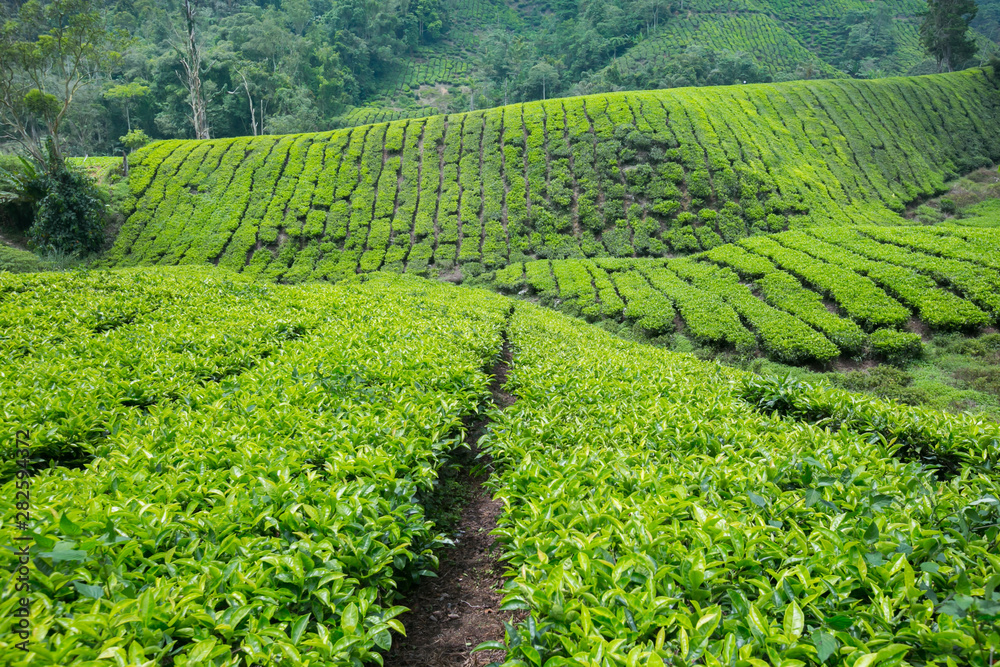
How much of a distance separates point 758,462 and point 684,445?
25.3 inches

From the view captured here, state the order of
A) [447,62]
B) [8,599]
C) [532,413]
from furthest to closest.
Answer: [447,62], [532,413], [8,599]

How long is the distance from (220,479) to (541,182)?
76.4 ft

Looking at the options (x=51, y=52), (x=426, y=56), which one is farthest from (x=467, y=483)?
(x=426, y=56)

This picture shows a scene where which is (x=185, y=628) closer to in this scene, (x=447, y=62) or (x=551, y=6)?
(x=447, y=62)

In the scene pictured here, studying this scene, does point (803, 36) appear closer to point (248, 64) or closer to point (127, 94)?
point (248, 64)

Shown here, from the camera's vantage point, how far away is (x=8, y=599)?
1816 mm

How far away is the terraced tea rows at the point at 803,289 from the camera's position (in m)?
12.7

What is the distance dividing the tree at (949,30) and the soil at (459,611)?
56.5 m

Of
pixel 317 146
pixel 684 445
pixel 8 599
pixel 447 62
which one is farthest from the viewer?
pixel 447 62

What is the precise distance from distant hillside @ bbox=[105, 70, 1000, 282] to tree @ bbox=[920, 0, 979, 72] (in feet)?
52.4

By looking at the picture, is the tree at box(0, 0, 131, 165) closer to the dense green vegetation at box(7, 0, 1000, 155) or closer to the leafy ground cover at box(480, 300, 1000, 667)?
the dense green vegetation at box(7, 0, 1000, 155)

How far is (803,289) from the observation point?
1512cm

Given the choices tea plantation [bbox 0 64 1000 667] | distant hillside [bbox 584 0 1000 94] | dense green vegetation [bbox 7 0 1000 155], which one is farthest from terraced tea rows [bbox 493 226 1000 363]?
distant hillside [bbox 584 0 1000 94]

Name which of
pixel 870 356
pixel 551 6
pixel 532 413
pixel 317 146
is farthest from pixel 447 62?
pixel 532 413
